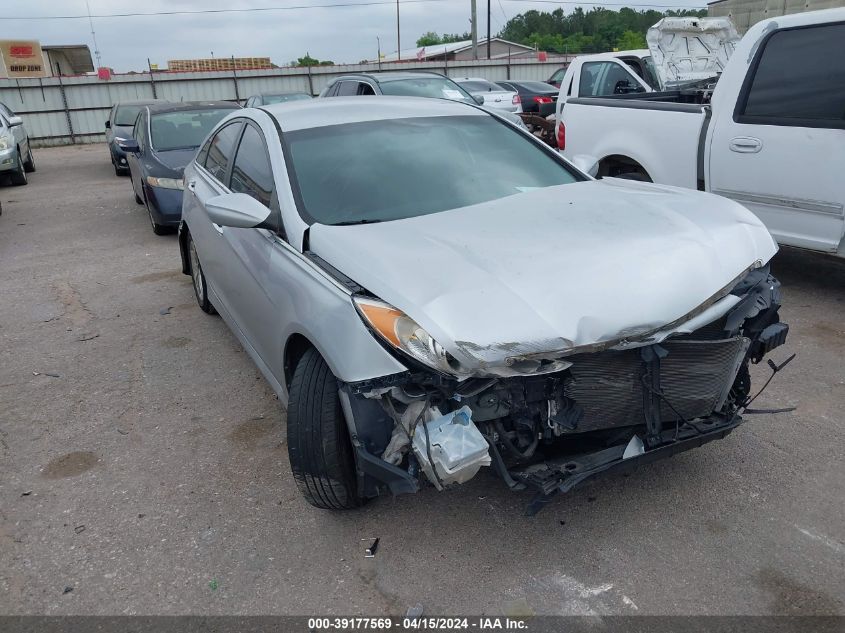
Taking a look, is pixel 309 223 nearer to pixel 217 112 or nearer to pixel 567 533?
pixel 567 533

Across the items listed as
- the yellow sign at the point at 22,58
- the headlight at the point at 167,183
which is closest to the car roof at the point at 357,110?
the headlight at the point at 167,183

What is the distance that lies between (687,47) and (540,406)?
770cm

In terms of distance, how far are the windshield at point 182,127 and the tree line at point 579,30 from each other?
59.4 metres

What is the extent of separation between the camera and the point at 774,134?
5125 millimetres

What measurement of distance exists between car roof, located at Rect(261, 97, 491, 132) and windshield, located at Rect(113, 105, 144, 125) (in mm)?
12227

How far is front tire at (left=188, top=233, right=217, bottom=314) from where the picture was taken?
5543 millimetres

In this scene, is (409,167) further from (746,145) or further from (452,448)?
(746,145)

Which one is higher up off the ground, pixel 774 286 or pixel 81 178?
pixel 774 286

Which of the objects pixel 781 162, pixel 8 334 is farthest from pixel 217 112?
pixel 781 162

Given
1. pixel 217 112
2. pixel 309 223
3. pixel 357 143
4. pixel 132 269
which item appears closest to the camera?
pixel 309 223

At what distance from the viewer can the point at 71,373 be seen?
4758 millimetres

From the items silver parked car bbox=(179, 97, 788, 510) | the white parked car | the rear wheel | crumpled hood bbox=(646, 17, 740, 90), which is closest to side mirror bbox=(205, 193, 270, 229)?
silver parked car bbox=(179, 97, 788, 510)

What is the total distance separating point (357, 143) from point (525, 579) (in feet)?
7.80

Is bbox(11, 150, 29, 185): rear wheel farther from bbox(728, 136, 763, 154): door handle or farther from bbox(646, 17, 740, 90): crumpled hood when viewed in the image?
bbox(728, 136, 763, 154): door handle
